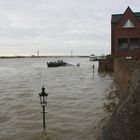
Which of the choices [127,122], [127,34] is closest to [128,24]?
[127,34]

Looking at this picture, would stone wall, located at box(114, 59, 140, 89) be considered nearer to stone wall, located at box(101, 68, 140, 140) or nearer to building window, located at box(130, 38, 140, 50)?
stone wall, located at box(101, 68, 140, 140)

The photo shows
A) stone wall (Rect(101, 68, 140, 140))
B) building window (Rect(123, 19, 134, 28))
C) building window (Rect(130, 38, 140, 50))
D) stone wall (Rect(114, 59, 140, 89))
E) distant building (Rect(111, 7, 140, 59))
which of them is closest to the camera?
stone wall (Rect(101, 68, 140, 140))

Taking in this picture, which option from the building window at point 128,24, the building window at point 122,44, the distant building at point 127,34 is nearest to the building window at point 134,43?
the distant building at point 127,34

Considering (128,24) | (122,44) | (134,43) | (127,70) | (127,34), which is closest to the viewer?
(127,70)

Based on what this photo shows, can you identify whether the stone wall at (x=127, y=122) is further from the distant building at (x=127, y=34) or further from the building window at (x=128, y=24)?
the building window at (x=128, y=24)

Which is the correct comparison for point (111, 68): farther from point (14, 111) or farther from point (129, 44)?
point (14, 111)

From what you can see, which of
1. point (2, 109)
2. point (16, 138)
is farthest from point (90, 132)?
point (2, 109)

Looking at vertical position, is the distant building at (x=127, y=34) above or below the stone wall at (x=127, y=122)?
above

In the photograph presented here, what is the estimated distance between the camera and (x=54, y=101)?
70.3 ft

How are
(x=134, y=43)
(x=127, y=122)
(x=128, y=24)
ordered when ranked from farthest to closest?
(x=134, y=43)
(x=128, y=24)
(x=127, y=122)

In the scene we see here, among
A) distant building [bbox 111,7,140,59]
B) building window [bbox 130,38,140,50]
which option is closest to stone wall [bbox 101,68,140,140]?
distant building [bbox 111,7,140,59]

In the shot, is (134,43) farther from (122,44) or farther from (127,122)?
(127,122)

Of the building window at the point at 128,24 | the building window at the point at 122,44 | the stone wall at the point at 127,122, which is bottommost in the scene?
the stone wall at the point at 127,122

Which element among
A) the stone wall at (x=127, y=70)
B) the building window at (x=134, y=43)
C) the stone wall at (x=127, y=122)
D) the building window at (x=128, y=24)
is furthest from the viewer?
the building window at (x=128, y=24)
